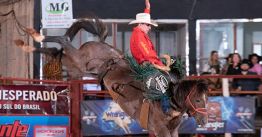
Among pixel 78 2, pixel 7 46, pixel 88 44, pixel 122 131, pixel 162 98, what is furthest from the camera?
pixel 7 46

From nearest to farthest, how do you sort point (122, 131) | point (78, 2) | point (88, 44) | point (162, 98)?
1. point (162, 98)
2. point (88, 44)
3. point (122, 131)
4. point (78, 2)

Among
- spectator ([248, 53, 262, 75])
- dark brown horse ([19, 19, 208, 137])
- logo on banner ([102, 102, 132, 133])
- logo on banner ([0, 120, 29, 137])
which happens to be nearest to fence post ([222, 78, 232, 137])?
spectator ([248, 53, 262, 75])

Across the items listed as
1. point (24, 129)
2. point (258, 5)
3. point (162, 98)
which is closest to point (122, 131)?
point (24, 129)

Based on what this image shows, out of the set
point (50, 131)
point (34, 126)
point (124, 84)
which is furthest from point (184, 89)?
point (34, 126)

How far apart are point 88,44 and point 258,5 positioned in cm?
628

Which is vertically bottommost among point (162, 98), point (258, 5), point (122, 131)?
point (122, 131)

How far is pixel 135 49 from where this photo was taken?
28.6ft

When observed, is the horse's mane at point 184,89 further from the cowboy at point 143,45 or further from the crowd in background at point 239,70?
the crowd in background at point 239,70

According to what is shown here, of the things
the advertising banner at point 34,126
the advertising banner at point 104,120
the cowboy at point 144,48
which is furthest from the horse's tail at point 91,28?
the advertising banner at point 34,126

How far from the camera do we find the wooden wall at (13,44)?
562 inches

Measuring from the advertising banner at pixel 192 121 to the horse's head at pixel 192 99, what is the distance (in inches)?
88.2

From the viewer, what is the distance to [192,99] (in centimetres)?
800

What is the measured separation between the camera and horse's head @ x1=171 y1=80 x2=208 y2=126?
7.88 metres

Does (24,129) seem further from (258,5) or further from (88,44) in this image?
(258,5)
